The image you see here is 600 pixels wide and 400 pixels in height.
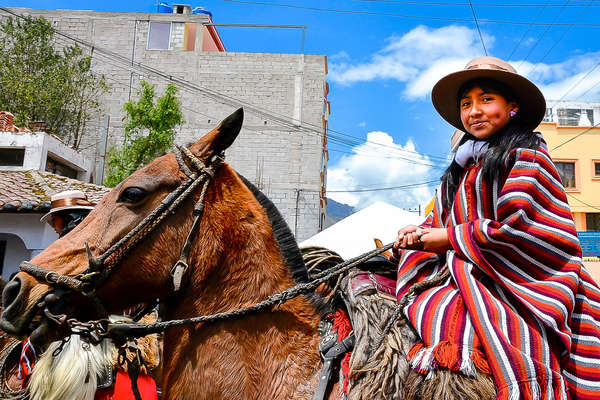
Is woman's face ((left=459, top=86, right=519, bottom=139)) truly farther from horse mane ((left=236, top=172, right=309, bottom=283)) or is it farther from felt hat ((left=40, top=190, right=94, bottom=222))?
felt hat ((left=40, top=190, right=94, bottom=222))

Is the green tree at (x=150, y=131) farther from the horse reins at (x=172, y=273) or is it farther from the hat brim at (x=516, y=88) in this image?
the hat brim at (x=516, y=88)

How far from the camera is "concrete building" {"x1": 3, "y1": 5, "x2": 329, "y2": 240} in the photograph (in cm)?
2423

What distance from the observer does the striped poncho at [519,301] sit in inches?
68.5

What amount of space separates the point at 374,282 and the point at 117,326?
125 cm

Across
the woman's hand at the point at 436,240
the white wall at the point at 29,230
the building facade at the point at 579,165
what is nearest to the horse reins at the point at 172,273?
the woman's hand at the point at 436,240

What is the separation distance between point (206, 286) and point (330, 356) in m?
0.67

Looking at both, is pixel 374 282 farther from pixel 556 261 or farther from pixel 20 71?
pixel 20 71

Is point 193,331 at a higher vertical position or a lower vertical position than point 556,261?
lower

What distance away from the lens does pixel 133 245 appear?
2.09 meters

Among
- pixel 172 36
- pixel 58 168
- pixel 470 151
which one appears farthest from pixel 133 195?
pixel 172 36

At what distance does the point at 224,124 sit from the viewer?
2.22 meters

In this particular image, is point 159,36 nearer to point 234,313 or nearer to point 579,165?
point 579,165

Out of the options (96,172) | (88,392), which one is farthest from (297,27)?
(88,392)

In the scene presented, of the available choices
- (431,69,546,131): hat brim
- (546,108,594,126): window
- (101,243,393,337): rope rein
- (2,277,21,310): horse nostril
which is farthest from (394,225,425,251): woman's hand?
(546,108,594,126): window
